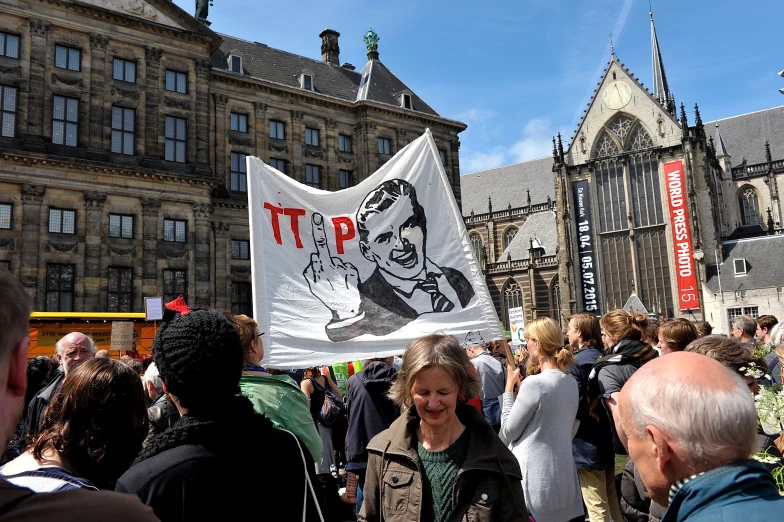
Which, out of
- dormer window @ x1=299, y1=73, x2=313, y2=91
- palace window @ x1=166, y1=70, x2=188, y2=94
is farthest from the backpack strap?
dormer window @ x1=299, y1=73, x2=313, y2=91

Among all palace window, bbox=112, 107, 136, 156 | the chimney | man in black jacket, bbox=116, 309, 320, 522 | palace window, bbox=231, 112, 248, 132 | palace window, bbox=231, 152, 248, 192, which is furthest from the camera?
the chimney

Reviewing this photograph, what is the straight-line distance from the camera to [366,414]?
5.12 m

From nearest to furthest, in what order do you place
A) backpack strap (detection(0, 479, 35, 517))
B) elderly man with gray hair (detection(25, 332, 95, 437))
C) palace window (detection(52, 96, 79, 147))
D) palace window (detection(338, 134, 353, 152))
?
backpack strap (detection(0, 479, 35, 517)) → elderly man with gray hair (detection(25, 332, 95, 437)) → palace window (detection(52, 96, 79, 147)) → palace window (detection(338, 134, 353, 152))

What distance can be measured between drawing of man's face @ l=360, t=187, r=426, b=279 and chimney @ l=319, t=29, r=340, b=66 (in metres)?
32.4

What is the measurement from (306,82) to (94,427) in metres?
30.0

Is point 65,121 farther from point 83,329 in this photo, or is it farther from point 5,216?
point 83,329

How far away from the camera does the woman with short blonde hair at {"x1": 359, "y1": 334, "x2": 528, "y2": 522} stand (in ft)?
8.34

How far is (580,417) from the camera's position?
→ 4777 millimetres

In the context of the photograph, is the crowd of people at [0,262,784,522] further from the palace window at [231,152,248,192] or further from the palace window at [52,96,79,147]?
the palace window at [231,152,248,192]

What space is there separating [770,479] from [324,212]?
13.7 feet

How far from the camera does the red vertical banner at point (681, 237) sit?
41.9 m

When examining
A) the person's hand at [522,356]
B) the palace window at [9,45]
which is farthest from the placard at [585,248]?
the person's hand at [522,356]

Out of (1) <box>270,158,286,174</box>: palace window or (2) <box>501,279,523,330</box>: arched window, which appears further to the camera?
(2) <box>501,279,523,330</box>: arched window

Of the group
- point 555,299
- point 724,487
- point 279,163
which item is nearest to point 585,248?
point 555,299
